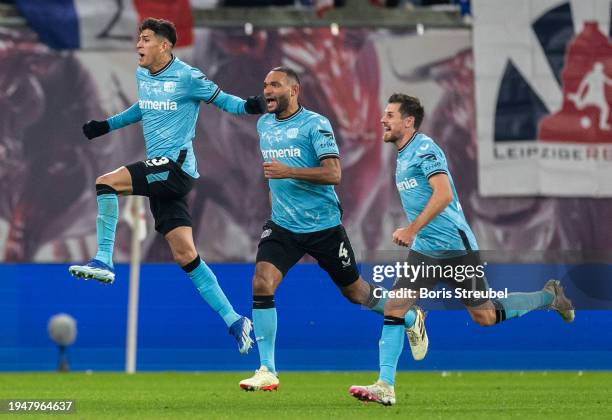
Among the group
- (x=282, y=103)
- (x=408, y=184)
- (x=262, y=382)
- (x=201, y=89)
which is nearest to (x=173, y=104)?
(x=201, y=89)

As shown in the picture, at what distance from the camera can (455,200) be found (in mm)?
10453

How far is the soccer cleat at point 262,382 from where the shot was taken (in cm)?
988

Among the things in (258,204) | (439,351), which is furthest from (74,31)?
(439,351)

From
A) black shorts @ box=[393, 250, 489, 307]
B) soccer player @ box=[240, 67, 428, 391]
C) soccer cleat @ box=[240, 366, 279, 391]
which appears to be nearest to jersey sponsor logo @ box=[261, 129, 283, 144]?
soccer player @ box=[240, 67, 428, 391]

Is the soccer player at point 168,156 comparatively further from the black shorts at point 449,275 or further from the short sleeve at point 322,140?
the black shorts at point 449,275

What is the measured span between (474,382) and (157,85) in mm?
5131

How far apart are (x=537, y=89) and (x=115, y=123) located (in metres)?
9.65

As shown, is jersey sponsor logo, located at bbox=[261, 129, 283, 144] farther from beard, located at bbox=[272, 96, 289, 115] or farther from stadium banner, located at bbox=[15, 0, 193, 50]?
stadium banner, located at bbox=[15, 0, 193, 50]

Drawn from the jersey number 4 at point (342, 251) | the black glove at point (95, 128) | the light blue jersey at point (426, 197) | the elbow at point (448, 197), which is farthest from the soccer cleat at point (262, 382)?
the black glove at point (95, 128)

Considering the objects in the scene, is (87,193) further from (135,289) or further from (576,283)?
(576,283)

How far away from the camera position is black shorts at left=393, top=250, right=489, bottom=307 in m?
9.88

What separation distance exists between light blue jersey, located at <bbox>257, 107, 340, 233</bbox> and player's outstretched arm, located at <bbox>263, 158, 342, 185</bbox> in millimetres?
177

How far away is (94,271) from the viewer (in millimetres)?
9914

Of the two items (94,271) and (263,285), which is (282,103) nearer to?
(263,285)
